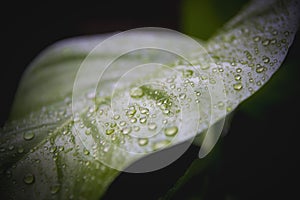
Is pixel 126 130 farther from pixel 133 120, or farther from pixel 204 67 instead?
pixel 204 67

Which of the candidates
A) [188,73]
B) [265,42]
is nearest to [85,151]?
[188,73]

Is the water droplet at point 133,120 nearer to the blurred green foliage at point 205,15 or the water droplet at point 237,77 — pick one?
the water droplet at point 237,77

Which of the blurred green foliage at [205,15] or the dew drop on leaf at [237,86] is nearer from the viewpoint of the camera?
the dew drop on leaf at [237,86]

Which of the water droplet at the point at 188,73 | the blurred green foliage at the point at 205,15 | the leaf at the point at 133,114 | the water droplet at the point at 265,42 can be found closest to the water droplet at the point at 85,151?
the leaf at the point at 133,114

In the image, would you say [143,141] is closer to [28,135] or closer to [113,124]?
[113,124]

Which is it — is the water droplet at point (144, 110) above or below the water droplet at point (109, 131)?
above

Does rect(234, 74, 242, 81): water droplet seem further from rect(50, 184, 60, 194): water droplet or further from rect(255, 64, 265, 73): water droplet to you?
rect(50, 184, 60, 194): water droplet

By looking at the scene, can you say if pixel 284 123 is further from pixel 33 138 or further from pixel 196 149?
pixel 33 138

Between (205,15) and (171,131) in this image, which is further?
(205,15)
